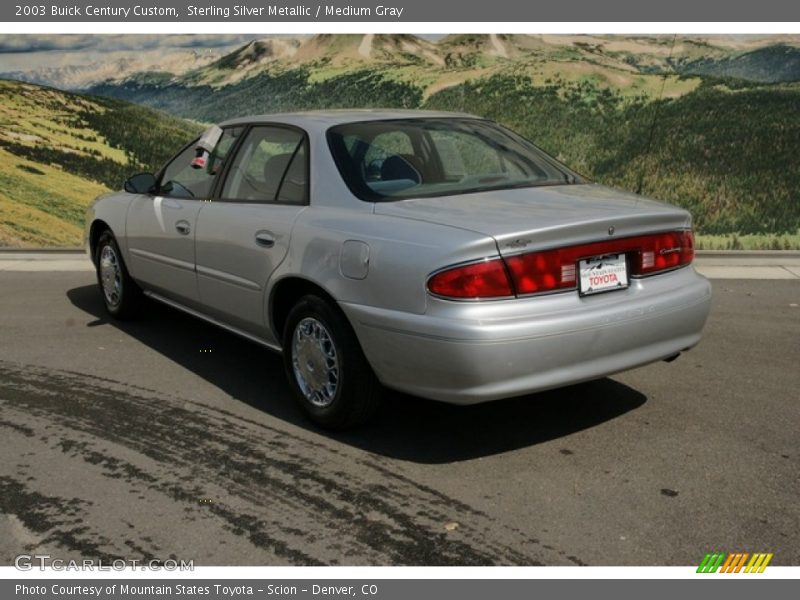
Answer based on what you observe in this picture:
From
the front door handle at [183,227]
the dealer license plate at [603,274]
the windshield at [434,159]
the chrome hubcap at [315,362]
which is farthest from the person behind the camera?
the front door handle at [183,227]

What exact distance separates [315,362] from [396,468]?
73 centimetres

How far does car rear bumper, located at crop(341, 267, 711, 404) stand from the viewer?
394 centimetres

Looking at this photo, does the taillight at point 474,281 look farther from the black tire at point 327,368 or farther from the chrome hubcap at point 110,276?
the chrome hubcap at point 110,276

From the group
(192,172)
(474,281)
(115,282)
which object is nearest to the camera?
Result: (474,281)

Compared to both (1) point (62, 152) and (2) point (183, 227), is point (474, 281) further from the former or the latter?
(1) point (62, 152)

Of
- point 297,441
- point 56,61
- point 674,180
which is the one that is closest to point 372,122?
point 297,441

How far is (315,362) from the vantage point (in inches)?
184

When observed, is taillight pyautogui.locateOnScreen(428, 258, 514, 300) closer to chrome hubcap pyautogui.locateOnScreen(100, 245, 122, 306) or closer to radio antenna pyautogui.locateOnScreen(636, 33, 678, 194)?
chrome hubcap pyautogui.locateOnScreen(100, 245, 122, 306)

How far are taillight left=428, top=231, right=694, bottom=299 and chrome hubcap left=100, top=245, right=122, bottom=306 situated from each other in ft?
12.4

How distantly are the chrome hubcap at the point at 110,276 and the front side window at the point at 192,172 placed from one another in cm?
87

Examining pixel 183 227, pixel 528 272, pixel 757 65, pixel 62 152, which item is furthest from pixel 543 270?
pixel 757 65

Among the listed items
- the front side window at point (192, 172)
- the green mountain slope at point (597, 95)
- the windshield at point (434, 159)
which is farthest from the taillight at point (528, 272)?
the green mountain slope at point (597, 95)

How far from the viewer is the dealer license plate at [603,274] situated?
13.7 ft

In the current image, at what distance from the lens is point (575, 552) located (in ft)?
11.4
